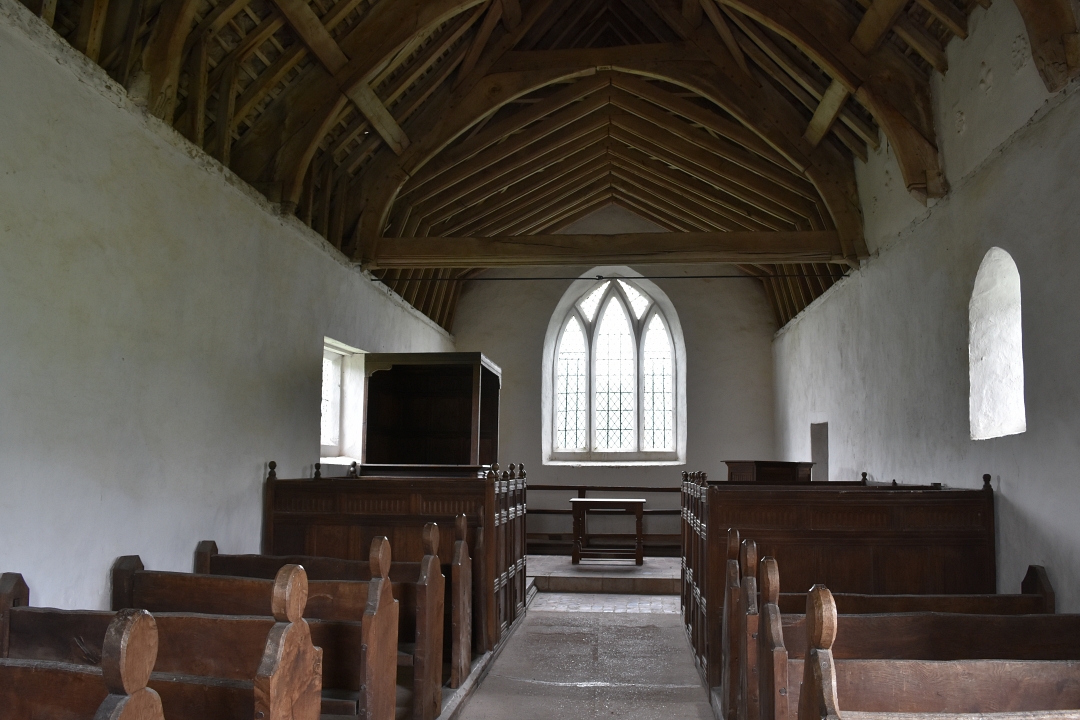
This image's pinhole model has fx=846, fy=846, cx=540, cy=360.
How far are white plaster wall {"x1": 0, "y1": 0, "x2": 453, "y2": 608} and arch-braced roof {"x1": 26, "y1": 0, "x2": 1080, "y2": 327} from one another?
363mm

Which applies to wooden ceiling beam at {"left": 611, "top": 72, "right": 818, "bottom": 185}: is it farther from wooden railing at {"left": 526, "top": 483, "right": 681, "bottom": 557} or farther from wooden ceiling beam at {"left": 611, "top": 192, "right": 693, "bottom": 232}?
wooden railing at {"left": 526, "top": 483, "right": 681, "bottom": 557}

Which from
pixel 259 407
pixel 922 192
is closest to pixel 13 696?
pixel 259 407

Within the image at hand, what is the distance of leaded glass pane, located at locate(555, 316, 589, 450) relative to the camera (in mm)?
12102

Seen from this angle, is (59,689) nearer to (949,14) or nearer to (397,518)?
(397,518)

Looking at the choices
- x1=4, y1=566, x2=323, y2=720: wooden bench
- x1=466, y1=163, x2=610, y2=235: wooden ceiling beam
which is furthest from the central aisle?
x1=466, y1=163, x2=610, y2=235: wooden ceiling beam

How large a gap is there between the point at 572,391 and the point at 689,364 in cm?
174

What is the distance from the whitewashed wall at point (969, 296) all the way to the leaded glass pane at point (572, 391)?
4731mm

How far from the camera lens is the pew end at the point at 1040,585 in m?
4.03

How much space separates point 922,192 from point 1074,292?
1.96 metres

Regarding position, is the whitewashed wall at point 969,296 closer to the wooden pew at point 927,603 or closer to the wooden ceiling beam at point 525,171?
the wooden pew at point 927,603

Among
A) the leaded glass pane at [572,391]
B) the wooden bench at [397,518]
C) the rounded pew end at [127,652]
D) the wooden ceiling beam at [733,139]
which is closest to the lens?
the rounded pew end at [127,652]

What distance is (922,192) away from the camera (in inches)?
224

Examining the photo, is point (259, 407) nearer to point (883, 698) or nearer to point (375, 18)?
point (375, 18)

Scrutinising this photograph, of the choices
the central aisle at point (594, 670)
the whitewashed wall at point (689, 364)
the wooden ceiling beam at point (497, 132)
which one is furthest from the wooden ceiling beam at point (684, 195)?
the central aisle at point (594, 670)
